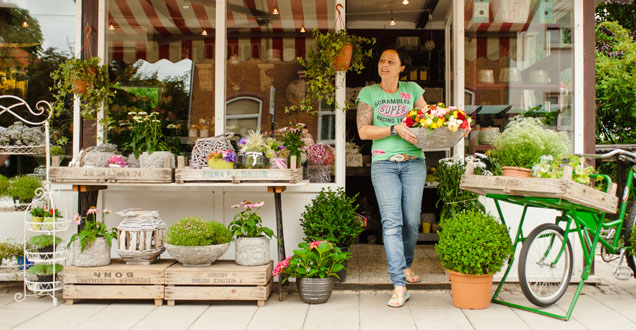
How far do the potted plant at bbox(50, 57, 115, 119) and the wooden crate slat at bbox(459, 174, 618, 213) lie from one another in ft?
10.5

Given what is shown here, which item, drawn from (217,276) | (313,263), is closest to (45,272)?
(217,276)

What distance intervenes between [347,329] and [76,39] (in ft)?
11.6

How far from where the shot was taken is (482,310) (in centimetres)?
376

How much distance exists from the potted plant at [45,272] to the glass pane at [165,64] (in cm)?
115

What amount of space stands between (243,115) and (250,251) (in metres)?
1.70

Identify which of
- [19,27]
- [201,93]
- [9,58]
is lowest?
[201,93]

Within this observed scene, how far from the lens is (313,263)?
394 cm

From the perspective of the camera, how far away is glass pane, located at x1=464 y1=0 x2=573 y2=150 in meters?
4.81

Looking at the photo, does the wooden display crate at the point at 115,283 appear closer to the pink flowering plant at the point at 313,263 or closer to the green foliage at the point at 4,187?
the pink flowering plant at the point at 313,263

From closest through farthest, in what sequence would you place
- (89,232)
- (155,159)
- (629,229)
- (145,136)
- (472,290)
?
(472,290) < (89,232) < (629,229) < (155,159) < (145,136)

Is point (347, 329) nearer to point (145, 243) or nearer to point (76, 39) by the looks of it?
point (145, 243)

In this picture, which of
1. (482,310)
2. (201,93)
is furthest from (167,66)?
(482,310)

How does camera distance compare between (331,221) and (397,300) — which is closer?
(397,300)

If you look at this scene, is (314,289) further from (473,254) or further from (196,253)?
(473,254)
